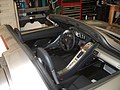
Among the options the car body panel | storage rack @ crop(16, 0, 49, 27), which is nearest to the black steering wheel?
the car body panel

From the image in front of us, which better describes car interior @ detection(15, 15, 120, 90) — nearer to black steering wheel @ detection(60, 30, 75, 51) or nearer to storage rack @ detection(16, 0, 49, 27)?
black steering wheel @ detection(60, 30, 75, 51)

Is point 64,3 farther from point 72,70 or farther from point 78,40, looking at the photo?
point 72,70

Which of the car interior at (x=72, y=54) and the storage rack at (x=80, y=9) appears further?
the storage rack at (x=80, y=9)

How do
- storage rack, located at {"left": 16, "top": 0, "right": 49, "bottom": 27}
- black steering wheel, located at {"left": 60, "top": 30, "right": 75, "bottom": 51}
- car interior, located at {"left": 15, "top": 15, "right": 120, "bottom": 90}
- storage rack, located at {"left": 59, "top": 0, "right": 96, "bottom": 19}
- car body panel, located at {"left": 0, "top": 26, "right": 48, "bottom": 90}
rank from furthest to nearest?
1. storage rack, located at {"left": 59, "top": 0, "right": 96, "bottom": 19}
2. storage rack, located at {"left": 16, "top": 0, "right": 49, "bottom": 27}
3. black steering wheel, located at {"left": 60, "top": 30, "right": 75, "bottom": 51}
4. car interior, located at {"left": 15, "top": 15, "right": 120, "bottom": 90}
5. car body panel, located at {"left": 0, "top": 26, "right": 48, "bottom": 90}

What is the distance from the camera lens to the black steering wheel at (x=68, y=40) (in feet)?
6.23

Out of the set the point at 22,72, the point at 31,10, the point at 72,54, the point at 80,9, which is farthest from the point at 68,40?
the point at 80,9

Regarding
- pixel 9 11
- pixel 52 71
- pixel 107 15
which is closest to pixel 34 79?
pixel 52 71

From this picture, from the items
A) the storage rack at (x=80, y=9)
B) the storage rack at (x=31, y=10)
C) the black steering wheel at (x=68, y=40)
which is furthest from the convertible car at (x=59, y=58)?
the storage rack at (x=80, y=9)

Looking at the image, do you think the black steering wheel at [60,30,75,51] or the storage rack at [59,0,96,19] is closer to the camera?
the black steering wheel at [60,30,75,51]

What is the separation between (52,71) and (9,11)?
106 inches

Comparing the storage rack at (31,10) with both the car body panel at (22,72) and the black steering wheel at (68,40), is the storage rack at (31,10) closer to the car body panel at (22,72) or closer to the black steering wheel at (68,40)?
the black steering wheel at (68,40)

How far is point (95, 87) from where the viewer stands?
0.97 m

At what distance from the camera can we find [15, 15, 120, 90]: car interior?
145 centimetres

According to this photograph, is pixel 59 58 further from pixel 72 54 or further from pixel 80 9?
pixel 80 9
